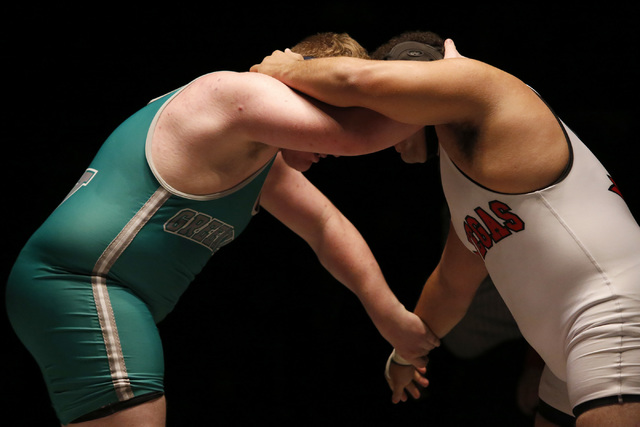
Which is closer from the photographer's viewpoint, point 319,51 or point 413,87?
point 413,87

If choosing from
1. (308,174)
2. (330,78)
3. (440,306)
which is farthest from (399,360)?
(330,78)

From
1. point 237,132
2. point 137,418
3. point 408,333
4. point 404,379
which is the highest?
Answer: point 237,132

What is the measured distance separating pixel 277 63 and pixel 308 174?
3.51ft

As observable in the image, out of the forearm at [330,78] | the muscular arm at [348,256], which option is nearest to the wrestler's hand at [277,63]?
the forearm at [330,78]

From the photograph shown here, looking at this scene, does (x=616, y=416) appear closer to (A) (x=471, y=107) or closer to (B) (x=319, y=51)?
(A) (x=471, y=107)

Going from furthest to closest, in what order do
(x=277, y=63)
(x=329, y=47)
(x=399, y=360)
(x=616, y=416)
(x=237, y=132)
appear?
1. (x=399, y=360)
2. (x=329, y=47)
3. (x=277, y=63)
4. (x=237, y=132)
5. (x=616, y=416)

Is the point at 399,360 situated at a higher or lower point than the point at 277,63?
lower

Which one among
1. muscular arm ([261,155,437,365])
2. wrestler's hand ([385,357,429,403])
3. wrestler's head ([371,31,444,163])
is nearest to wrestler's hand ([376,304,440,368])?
muscular arm ([261,155,437,365])

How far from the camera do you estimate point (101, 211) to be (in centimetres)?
166

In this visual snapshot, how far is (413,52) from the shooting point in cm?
172

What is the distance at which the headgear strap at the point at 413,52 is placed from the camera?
5.63ft

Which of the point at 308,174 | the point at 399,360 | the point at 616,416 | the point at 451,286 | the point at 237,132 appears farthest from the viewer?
the point at 308,174

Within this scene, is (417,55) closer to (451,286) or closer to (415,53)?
(415,53)

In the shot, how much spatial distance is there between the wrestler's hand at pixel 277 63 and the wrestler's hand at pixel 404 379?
107 cm
